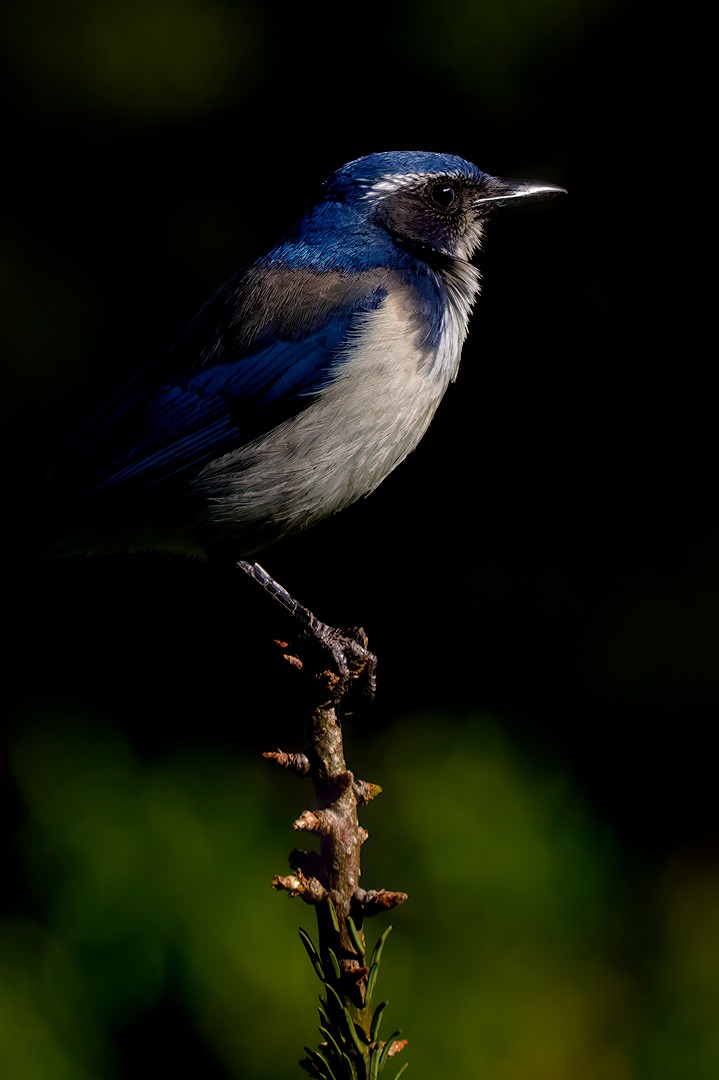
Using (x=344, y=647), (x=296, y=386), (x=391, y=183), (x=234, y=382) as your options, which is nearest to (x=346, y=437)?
(x=296, y=386)

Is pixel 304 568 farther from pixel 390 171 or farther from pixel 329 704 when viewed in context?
pixel 329 704

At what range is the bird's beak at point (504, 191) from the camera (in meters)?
2.74

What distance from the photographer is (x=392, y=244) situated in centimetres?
264

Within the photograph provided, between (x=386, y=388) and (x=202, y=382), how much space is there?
449 millimetres

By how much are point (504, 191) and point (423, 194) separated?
0.21 m

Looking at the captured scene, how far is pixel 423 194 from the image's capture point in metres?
2.69

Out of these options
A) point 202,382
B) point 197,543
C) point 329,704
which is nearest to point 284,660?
point 329,704

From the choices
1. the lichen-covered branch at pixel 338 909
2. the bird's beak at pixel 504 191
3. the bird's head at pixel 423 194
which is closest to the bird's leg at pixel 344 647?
the lichen-covered branch at pixel 338 909

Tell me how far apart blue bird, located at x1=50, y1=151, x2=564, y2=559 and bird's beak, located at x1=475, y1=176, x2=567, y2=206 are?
0.24ft

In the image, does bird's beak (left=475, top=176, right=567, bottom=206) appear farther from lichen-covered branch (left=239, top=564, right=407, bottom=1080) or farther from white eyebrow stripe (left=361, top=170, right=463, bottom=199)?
lichen-covered branch (left=239, top=564, right=407, bottom=1080)

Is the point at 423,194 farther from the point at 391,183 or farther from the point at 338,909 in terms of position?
the point at 338,909

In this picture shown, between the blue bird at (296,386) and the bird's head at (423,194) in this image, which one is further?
the bird's head at (423,194)

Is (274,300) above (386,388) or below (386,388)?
above

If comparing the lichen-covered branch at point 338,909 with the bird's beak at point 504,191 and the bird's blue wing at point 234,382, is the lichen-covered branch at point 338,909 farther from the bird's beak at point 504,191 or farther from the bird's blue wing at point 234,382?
the bird's beak at point 504,191
